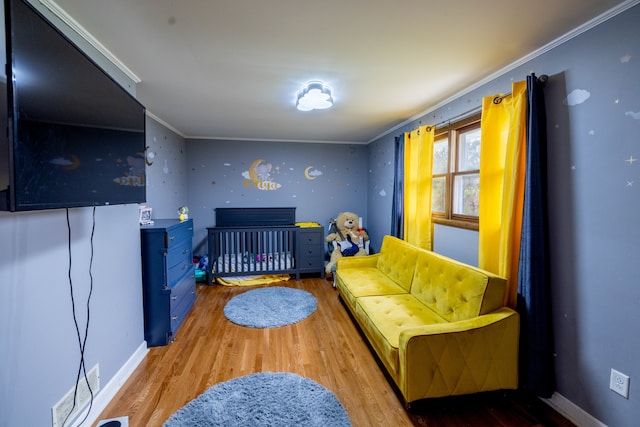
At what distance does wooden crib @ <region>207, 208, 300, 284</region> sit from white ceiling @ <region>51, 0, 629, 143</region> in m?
1.91

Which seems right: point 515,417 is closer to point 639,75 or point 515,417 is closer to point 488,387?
point 488,387

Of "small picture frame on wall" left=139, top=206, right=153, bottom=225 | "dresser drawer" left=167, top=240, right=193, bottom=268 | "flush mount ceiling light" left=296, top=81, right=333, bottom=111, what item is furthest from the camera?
"small picture frame on wall" left=139, top=206, right=153, bottom=225

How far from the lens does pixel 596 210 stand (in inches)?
56.1

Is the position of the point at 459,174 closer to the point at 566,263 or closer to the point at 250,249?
the point at 566,263

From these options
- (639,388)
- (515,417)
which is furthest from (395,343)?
(639,388)

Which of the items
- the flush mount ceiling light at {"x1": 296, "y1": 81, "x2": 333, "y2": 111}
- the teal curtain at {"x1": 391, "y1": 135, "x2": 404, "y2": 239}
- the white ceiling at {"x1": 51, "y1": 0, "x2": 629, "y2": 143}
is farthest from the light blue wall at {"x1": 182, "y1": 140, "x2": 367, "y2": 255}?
the flush mount ceiling light at {"x1": 296, "y1": 81, "x2": 333, "y2": 111}

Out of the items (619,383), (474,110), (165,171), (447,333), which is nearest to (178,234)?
(165,171)

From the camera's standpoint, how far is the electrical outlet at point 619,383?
1312mm

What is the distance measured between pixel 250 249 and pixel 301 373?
232 centimetres

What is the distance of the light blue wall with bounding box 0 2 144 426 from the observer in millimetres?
1079

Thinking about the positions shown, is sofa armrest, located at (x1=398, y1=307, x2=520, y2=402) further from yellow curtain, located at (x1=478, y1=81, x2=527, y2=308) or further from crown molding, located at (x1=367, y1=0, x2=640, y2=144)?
crown molding, located at (x1=367, y1=0, x2=640, y2=144)

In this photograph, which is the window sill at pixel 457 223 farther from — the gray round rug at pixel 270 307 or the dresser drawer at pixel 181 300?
the dresser drawer at pixel 181 300

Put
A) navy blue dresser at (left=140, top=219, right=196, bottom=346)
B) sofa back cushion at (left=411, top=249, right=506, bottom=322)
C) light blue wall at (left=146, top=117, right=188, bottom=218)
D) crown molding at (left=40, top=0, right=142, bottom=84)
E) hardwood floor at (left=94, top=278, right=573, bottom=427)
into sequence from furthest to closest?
light blue wall at (left=146, top=117, right=188, bottom=218), navy blue dresser at (left=140, top=219, right=196, bottom=346), sofa back cushion at (left=411, top=249, right=506, bottom=322), hardwood floor at (left=94, top=278, right=573, bottom=427), crown molding at (left=40, top=0, right=142, bottom=84)

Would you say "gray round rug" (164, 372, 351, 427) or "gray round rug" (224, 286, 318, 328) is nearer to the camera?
"gray round rug" (164, 372, 351, 427)
